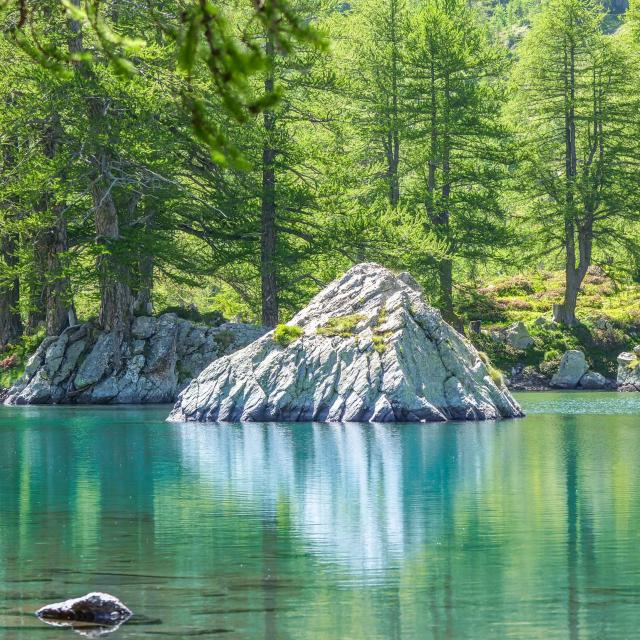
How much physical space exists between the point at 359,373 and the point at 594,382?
2153 cm

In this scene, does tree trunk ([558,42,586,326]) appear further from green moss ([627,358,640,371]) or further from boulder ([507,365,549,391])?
green moss ([627,358,640,371])

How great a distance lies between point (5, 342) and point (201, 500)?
29.9 metres

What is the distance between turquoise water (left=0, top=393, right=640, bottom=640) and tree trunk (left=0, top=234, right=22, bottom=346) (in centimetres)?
1985

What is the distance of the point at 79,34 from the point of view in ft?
119

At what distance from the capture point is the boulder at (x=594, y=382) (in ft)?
161

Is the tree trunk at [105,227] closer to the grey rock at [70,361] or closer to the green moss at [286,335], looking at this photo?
the grey rock at [70,361]

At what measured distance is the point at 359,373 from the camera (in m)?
30.3

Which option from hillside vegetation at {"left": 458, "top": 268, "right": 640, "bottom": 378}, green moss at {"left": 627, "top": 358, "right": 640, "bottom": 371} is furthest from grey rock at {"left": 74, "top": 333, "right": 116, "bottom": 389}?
green moss at {"left": 627, "top": 358, "right": 640, "bottom": 371}

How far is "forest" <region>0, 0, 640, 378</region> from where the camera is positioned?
121 ft

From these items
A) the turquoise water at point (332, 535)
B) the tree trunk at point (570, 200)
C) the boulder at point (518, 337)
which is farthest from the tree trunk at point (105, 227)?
the tree trunk at point (570, 200)

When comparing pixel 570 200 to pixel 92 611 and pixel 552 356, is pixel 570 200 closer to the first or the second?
pixel 552 356

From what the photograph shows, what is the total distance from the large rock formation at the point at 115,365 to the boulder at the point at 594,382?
1582 cm

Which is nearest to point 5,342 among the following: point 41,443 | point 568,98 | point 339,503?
point 41,443

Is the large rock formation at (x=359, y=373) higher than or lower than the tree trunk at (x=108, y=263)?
lower
